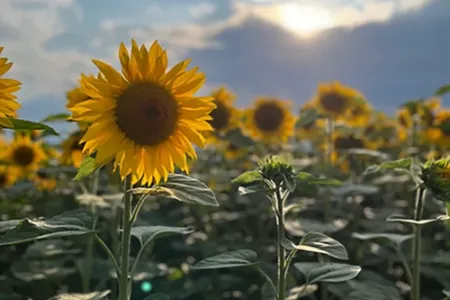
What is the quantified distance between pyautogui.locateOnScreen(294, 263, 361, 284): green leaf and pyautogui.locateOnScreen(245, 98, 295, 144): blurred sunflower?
9.05ft

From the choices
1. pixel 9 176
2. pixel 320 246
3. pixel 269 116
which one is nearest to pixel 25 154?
pixel 9 176

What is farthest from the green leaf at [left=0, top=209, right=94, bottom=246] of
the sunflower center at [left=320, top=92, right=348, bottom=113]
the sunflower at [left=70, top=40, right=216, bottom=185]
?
the sunflower center at [left=320, top=92, right=348, bottom=113]

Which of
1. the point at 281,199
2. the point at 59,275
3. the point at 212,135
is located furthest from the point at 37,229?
the point at 212,135

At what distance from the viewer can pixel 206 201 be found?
5.36 feet

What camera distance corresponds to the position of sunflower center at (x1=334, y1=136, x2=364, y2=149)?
4684 millimetres

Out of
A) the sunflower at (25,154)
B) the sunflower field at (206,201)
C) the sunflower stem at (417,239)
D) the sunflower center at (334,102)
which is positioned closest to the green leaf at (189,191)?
the sunflower field at (206,201)

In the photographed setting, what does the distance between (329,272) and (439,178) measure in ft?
1.45

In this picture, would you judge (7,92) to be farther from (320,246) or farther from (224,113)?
(224,113)

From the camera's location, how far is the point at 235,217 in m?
3.54

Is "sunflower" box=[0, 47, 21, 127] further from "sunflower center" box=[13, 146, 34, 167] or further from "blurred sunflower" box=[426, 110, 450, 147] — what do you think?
"blurred sunflower" box=[426, 110, 450, 147]

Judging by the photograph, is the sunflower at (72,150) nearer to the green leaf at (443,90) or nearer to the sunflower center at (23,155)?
the sunflower center at (23,155)

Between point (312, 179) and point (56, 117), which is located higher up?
point (56, 117)

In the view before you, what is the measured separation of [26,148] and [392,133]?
268 cm

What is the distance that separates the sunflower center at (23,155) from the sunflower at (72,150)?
0.77 m
